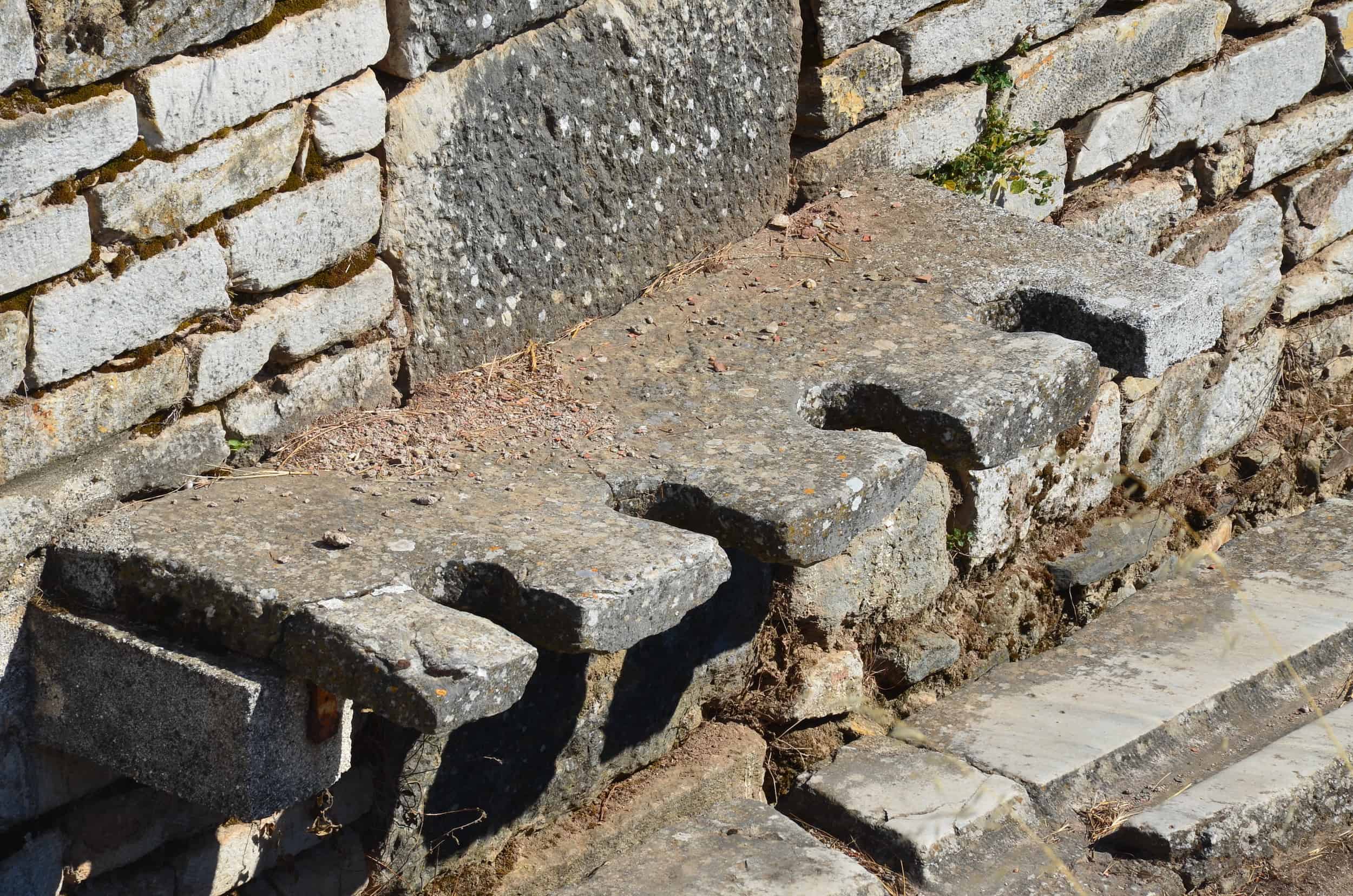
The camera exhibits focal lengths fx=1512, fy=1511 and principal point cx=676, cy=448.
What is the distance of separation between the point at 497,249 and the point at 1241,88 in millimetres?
2553

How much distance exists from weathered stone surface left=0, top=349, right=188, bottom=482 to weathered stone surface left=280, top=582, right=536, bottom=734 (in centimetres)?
52

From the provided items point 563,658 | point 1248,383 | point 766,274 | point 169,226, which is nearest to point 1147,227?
point 1248,383

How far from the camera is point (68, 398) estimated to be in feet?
7.53

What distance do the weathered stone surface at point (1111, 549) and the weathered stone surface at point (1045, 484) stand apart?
89 millimetres

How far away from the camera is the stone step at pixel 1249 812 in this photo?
3.09 metres

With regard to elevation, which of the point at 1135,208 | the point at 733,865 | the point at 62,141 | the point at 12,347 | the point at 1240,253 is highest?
the point at 62,141

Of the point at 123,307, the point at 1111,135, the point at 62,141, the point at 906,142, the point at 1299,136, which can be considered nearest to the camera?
the point at 62,141

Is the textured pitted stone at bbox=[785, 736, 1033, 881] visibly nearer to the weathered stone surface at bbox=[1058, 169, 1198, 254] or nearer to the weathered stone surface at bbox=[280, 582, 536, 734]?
the weathered stone surface at bbox=[280, 582, 536, 734]

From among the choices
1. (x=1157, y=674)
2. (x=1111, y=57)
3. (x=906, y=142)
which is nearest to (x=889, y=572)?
(x=1157, y=674)

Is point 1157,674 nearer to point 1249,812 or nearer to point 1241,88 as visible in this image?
point 1249,812

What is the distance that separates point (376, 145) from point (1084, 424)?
218 cm

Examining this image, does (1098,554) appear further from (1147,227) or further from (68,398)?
(68,398)

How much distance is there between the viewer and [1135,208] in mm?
4184

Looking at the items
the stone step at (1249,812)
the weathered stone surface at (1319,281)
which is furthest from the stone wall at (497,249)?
the stone step at (1249,812)
